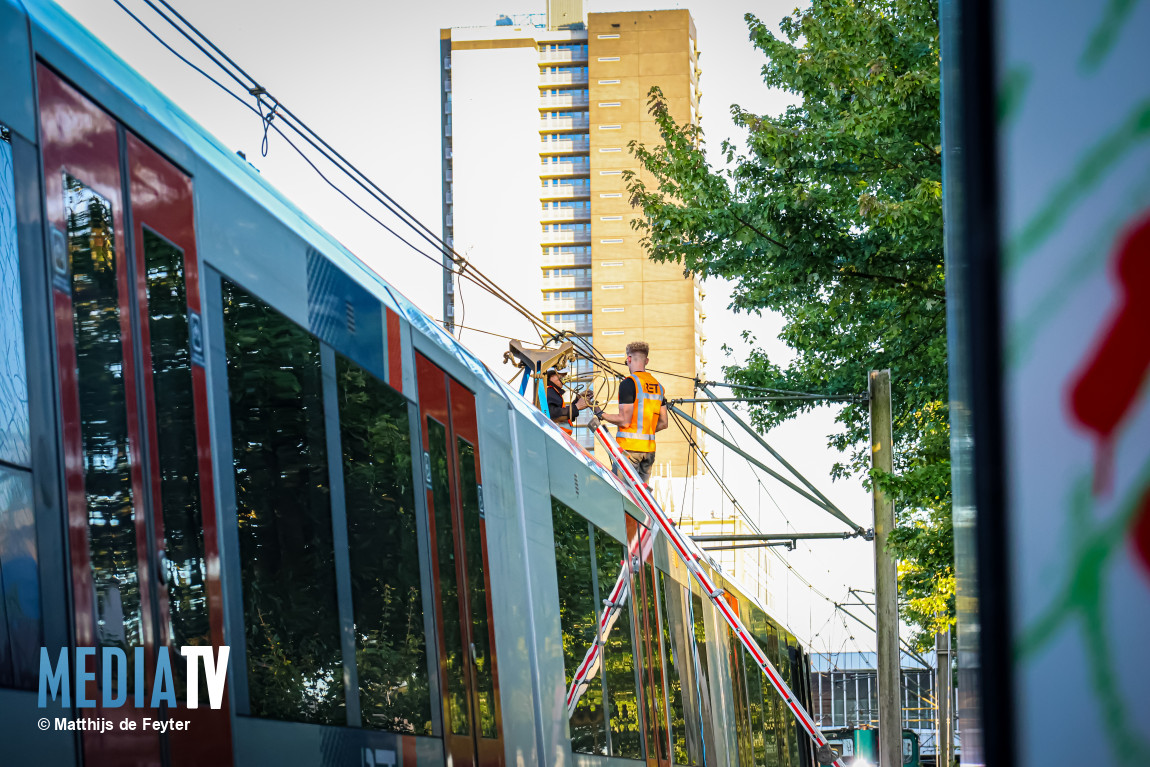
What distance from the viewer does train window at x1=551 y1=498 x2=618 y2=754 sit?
6.07 metres

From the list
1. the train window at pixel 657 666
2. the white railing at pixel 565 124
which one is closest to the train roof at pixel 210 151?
the train window at pixel 657 666

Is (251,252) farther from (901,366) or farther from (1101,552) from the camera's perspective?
(901,366)

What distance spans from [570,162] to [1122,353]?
8481 centimetres

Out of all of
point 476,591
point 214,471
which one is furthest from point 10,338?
point 476,591

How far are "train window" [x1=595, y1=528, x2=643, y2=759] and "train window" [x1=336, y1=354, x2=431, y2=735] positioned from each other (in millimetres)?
2803

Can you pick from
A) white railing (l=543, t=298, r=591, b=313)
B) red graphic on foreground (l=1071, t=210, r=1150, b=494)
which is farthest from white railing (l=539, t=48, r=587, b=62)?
red graphic on foreground (l=1071, t=210, r=1150, b=494)

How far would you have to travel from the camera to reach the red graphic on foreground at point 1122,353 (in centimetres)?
94

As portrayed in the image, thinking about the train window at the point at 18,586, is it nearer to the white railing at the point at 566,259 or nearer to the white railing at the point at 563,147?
the white railing at the point at 566,259

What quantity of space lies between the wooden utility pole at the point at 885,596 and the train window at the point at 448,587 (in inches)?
448

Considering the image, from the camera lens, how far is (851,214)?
12.6m

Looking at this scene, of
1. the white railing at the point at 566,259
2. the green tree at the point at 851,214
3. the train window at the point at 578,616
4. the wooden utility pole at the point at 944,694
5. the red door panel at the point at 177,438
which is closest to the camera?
the red door panel at the point at 177,438

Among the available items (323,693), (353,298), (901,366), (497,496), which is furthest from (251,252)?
(901,366)

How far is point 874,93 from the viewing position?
1169cm

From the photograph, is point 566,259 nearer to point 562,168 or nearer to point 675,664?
point 562,168
